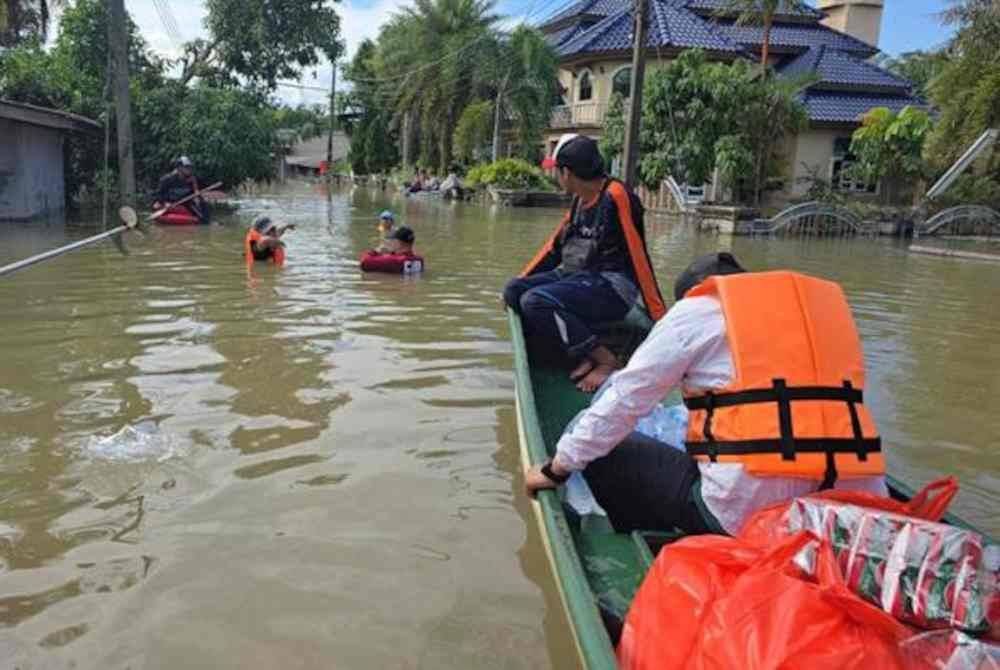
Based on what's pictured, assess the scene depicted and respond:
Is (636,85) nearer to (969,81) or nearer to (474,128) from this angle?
(969,81)

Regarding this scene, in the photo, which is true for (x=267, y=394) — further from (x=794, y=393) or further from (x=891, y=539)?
(x=891, y=539)

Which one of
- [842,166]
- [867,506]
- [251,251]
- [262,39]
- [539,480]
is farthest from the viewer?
[842,166]

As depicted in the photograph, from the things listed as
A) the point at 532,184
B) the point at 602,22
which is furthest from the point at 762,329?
the point at 602,22

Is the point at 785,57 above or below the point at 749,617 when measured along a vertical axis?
above

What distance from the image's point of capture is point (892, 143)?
26.1 m

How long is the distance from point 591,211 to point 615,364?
39.4 inches

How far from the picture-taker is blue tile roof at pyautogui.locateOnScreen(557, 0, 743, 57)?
32.8m

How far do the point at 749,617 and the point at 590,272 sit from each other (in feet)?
12.4

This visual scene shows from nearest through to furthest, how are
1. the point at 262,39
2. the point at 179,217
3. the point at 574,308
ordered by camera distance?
the point at 574,308 < the point at 179,217 < the point at 262,39

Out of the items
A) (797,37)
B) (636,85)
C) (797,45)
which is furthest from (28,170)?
(797,37)

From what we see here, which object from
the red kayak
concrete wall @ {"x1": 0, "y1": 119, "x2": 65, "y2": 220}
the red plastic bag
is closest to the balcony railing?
Result: the red kayak

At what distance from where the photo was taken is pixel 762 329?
2.64 meters

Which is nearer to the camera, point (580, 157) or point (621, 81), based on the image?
point (580, 157)

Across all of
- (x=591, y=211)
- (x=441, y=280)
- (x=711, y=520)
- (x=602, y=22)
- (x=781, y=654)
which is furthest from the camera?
(x=602, y=22)
